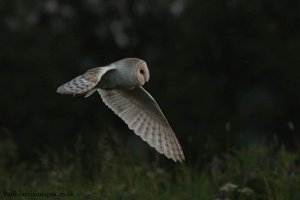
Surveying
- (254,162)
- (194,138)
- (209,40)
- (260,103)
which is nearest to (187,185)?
(254,162)

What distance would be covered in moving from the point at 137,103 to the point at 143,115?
10 centimetres

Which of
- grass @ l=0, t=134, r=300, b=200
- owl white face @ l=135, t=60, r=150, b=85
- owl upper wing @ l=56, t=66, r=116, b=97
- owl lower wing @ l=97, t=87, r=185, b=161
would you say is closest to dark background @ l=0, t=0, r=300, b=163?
owl lower wing @ l=97, t=87, r=185, b=161

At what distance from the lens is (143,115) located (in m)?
6.78

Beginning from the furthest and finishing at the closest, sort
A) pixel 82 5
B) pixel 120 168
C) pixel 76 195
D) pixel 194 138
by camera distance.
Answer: pixel 82 5 < pixel 194 138 < pixel 120 168 < pixel 76 195

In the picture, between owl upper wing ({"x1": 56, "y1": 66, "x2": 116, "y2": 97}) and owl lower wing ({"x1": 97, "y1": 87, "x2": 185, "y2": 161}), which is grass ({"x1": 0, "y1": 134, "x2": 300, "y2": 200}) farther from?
owl upper wing ({"x1": 56, "y1": 66, "x2": 116, "y2": 97})

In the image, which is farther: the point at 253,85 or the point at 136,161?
the point at 253,85

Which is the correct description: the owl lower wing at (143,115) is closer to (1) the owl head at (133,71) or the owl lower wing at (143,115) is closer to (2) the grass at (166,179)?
(2) the grass at (166,179)

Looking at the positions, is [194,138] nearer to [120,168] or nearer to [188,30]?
[188,30]

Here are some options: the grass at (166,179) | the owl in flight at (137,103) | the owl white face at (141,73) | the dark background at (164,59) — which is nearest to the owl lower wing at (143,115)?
the owl in flight at (137,103)

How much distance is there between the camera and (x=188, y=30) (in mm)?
25781

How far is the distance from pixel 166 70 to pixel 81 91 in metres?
19.0

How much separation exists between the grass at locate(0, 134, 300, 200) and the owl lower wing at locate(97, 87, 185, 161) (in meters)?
0.19

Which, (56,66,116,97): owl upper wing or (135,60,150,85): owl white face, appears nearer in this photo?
(56,66,116,97): owl upper wing

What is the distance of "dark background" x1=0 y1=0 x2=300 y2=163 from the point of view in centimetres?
2194
